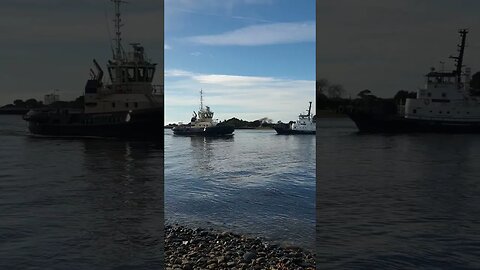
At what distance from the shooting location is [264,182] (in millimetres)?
17641

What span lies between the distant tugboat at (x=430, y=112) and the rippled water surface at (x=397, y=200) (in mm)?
159

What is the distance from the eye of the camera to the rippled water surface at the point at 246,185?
43.9 feet

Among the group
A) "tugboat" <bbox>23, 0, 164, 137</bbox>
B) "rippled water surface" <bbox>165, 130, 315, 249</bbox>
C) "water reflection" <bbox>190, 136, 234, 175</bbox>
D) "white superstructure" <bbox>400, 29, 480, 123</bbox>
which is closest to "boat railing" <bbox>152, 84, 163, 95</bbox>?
"tugboat" <bbox>23, 0, 164, 137</bbox>

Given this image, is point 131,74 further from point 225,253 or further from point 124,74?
point 225,253

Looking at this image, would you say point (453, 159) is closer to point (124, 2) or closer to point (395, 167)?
point (395, 167)

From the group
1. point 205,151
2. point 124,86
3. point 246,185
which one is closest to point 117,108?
point 124,86

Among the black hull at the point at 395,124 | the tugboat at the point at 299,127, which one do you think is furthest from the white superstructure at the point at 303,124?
the black hull at the point at 395,124

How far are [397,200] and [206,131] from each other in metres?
15.4

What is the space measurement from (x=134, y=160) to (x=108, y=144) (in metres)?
0.38

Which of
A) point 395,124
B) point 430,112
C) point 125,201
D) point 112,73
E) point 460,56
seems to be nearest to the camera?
point 125,201

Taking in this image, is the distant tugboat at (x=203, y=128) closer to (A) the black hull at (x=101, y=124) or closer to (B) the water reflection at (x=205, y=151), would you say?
(B) the water reflection at (x=205, y=151)

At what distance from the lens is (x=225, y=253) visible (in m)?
9.48

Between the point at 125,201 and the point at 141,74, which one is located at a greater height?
the point at 141,74

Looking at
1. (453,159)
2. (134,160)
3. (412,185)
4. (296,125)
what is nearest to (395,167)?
(412,185)
